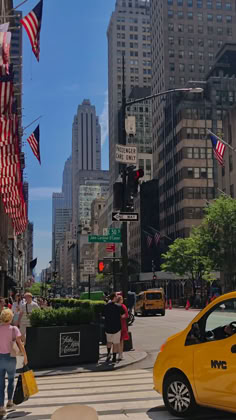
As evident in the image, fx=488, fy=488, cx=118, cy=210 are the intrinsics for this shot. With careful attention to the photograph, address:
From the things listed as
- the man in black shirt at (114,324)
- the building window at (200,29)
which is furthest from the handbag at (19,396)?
the building window at (200,29)

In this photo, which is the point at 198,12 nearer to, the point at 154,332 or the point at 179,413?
the point at 154,332

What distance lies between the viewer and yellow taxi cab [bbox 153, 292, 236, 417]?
22.1 feet

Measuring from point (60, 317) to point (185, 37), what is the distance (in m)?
116

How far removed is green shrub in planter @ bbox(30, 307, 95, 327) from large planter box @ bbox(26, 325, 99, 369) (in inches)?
8.3

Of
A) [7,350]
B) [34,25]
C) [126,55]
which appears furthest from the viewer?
[126,55]

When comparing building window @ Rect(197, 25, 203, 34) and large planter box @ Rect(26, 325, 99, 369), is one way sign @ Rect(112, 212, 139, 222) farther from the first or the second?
building window @ Rect(197, 25, 203, 34)

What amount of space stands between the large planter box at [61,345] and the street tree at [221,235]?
40.4m

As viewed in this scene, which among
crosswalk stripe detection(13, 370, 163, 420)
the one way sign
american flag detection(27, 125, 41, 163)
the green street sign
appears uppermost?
american flag detection(27, 125, 41, 163)

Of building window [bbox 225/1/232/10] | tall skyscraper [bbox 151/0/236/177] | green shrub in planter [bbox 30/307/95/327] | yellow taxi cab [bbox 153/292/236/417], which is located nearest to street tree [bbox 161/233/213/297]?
green shrub in planter [bbox 30/307/95/327]

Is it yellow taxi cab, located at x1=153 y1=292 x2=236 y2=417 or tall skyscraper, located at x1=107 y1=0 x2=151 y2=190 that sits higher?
tall skyscraper, located at x1=107 y1=0 x2=151 y2=190

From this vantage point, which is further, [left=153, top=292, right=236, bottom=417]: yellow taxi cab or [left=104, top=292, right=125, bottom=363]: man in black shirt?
[left=104, top=292, right=125, bottom=363]: man in black shirt

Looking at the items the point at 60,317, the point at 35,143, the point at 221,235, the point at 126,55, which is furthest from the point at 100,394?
the point at 126,55

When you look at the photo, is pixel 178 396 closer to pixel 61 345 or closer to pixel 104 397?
pixel 104 397

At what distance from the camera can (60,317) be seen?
12.8 metres
